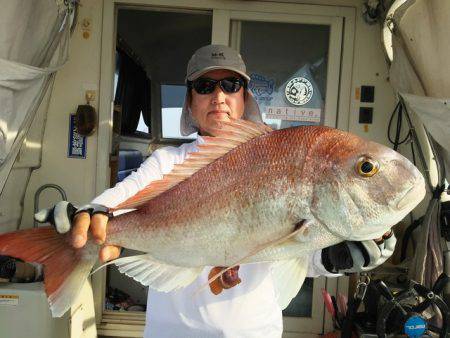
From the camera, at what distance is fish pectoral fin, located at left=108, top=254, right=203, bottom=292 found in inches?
52.0

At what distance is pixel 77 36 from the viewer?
11.8 feet

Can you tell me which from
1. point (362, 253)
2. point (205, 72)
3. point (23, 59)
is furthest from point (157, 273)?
point (23, 59)

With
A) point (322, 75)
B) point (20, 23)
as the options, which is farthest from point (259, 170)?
point (322, 75)

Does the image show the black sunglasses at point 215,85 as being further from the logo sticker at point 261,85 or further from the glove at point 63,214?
the logo sticker at point 261,85

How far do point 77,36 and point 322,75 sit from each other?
7.42 ft

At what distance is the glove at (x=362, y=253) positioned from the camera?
1.36 metres

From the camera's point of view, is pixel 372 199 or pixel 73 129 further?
pixel 73 129

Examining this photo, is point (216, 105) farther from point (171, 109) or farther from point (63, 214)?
point (171, 109)

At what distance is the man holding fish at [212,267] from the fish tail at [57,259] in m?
0.07

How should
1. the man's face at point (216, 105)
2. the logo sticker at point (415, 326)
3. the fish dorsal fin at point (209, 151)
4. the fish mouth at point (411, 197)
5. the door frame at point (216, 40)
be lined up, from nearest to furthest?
the fish mouth at point (411, 197) → the fish dorsal fin at point (209, 151) → the man's face at point (216, 105) → the logo sticker at point (415, 326) → the door frame at point (216, 40)

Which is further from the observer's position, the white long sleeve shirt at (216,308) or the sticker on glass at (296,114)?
the sticker on glass at (296,114)

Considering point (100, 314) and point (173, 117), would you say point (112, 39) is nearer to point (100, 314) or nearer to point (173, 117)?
point (173, 117)

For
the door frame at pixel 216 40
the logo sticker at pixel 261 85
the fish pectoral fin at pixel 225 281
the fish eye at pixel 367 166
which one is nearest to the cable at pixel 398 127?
the door frame at pixel 216 40

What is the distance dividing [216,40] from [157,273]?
2.72 m
